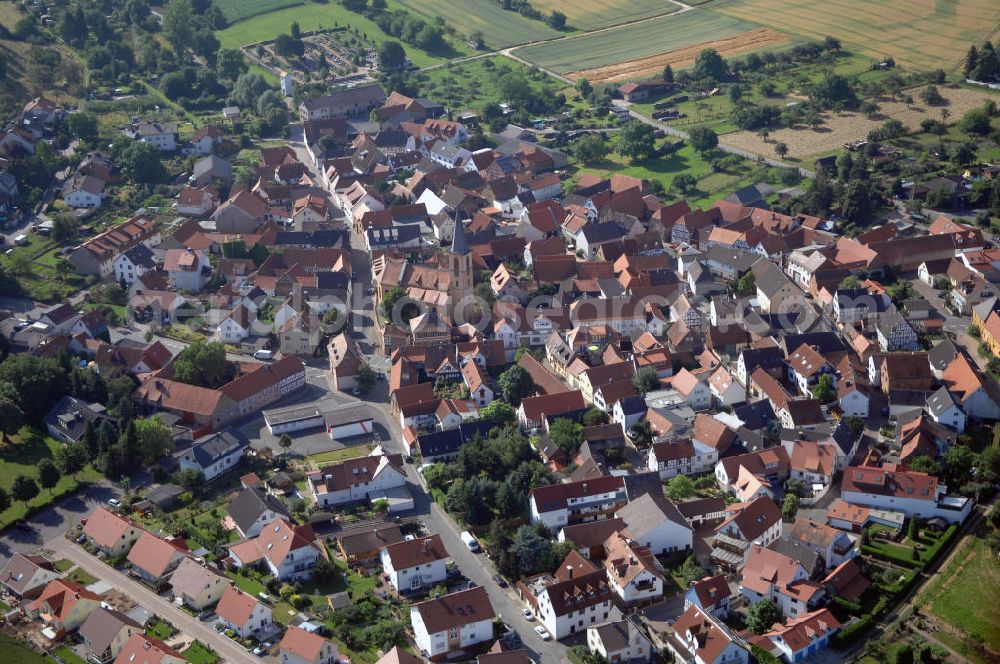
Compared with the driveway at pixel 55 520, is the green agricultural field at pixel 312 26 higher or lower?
higher

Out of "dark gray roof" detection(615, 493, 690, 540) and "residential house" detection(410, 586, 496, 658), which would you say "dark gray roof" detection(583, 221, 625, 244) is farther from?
"residential house" detection(410, 586, 496, 658)

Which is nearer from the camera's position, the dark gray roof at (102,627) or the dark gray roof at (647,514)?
the dark gray roof at (102,627)

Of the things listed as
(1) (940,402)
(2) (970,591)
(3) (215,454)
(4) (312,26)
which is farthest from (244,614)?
(4) (312,26)

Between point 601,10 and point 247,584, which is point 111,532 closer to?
point 247,584

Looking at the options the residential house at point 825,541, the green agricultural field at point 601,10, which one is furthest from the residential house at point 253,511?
the green agricultural field at point 601,10

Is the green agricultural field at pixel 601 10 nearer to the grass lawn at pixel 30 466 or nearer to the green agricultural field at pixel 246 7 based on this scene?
the green agricultural field at pixel 246 7

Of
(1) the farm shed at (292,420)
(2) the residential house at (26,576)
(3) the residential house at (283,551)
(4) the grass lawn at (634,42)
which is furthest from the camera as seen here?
(4) the grass lawn at (634,42)

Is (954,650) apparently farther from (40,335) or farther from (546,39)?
(546,39)

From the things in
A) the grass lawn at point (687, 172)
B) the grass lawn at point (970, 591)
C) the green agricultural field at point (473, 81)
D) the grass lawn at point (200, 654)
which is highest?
the green agricultural field at point (473, 81)
